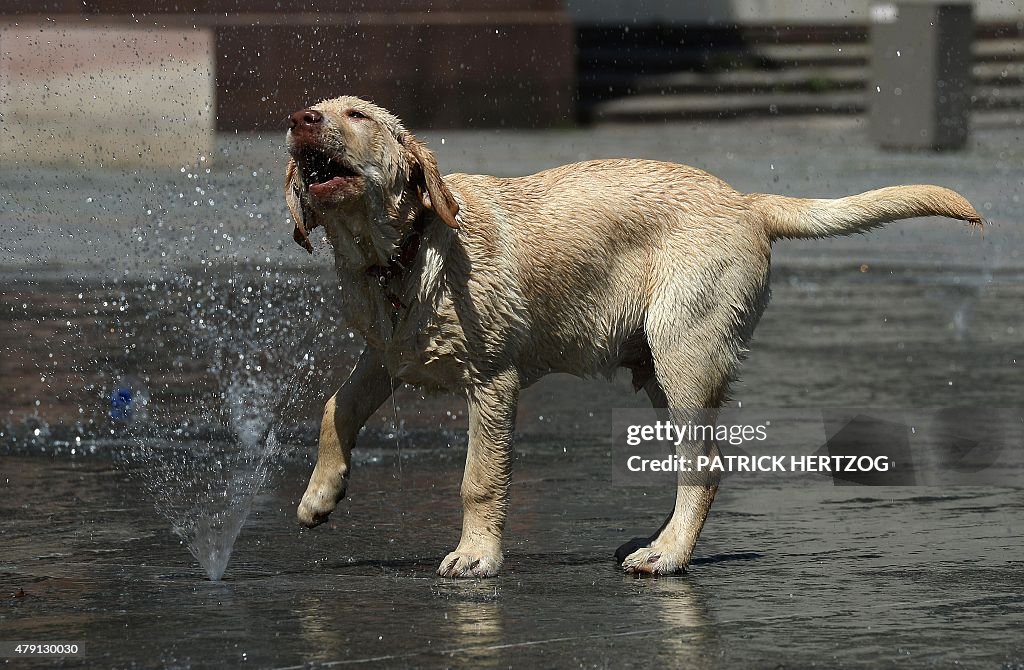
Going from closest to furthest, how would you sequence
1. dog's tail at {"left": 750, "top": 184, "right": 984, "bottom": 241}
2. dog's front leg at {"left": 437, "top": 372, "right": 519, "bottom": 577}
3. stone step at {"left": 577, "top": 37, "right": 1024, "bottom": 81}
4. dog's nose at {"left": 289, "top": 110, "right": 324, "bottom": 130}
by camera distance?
dog's nose at {"left": 289, "top": 110, "right": 324, "bottom": 130}
dog's front leg at {"left": 437, "top": 372, "right": 519, "bottom": 577}
dog's tail at {"left": 750, "top": 184, "right": 984, "bottom": 241}
stone step at {"left": 577, "top": 37, "right": 1024, "bottom": 81}

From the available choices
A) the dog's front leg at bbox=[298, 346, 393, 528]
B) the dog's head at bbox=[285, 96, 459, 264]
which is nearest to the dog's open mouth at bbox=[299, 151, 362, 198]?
the dog's head at bbox=[285, 96, 459, 264]

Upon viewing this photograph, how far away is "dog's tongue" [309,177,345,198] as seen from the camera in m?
5.32

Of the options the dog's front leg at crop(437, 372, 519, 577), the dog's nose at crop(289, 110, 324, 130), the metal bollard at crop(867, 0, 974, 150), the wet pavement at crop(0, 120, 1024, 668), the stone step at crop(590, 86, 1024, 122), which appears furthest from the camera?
the stone step at crop(590, 86, 1024, 122)

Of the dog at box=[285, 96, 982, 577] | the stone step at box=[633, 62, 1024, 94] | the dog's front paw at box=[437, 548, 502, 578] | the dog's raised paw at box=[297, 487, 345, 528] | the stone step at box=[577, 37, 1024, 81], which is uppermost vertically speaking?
the dog at box=[285, 96, 982, 577]

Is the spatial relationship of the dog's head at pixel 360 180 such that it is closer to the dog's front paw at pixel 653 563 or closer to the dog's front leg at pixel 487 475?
the dog's front leg at pixel 487 475

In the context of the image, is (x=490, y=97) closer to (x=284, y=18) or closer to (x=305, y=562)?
(x=284, y=18)

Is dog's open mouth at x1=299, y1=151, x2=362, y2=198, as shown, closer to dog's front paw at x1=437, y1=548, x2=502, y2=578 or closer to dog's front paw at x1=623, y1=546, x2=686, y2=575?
dog's front paw at x1=437, y1=548, x2=502, y2=578

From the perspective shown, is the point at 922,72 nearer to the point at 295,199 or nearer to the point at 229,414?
the point at 229,414

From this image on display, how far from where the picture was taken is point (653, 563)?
565 centimetres

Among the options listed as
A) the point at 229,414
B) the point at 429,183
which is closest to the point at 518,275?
the point at 429,183

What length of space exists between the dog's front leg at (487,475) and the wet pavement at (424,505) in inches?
5.3

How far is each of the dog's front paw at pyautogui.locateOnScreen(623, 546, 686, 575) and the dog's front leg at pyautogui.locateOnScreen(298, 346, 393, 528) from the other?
3.17 feet

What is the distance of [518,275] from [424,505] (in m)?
1.33

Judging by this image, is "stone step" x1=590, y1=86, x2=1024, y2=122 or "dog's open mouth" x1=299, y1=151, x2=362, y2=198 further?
"stone step" x1=590, y1=86, x2=1024, y2=122
